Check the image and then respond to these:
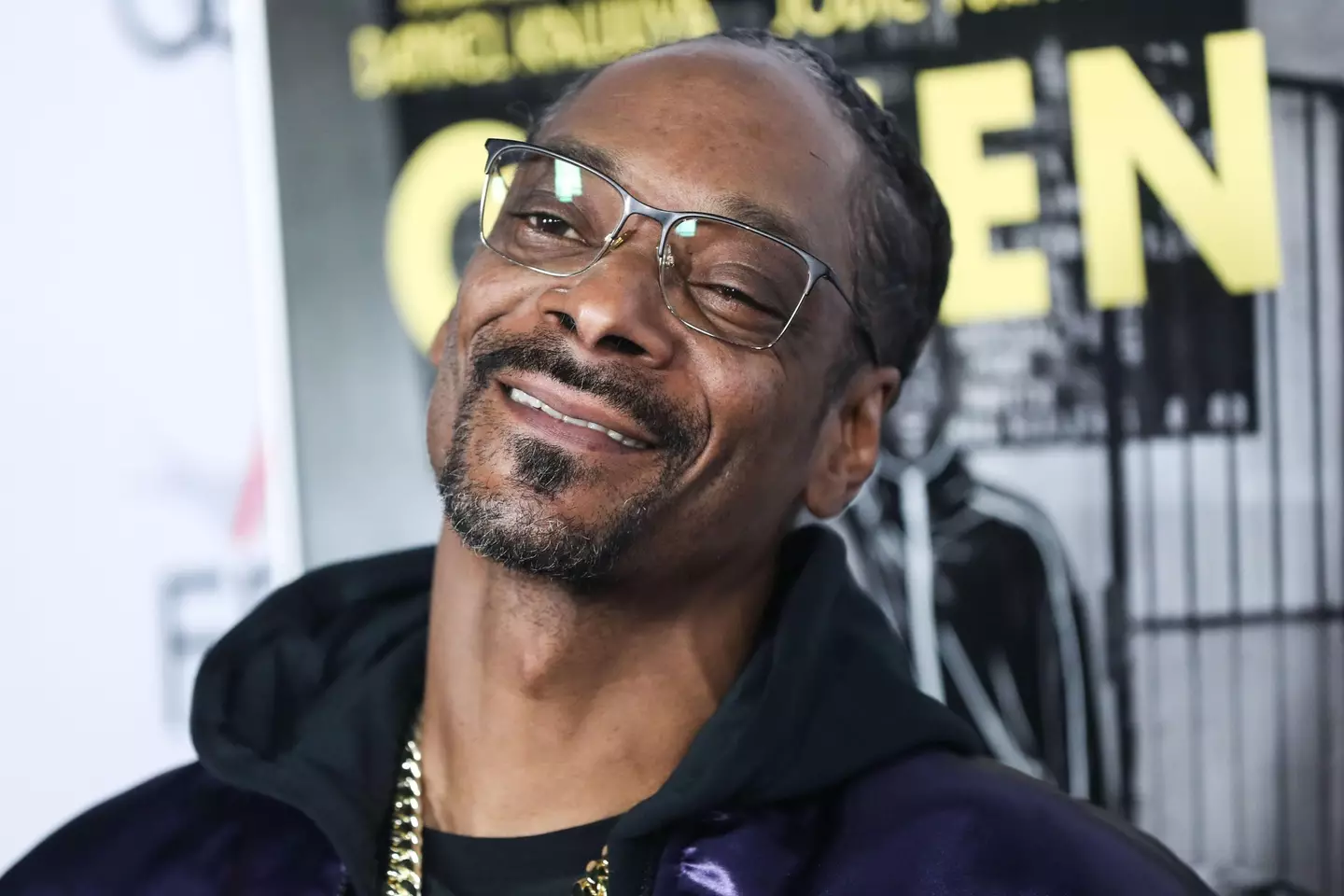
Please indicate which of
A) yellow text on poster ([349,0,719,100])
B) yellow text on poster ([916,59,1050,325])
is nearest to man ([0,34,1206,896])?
yellow text on poster ([916,59,1050,325])

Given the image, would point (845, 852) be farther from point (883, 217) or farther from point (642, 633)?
point (883, 217)

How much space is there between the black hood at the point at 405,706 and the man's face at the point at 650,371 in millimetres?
89

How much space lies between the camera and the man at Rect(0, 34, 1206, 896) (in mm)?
822

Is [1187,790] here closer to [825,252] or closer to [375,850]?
[825,252]

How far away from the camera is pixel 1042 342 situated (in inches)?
51.9

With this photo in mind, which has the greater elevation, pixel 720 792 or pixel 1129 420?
pixel 1129 420

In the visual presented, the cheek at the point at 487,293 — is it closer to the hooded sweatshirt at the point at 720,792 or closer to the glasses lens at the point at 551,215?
→ the glasses lens at the point at 551,215

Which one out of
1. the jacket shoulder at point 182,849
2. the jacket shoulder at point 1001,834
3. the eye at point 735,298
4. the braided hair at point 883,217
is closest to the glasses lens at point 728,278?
the eye at point 735,298

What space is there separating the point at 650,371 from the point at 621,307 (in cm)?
5

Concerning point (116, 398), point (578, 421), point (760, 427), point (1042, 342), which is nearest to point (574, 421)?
point (578, 421)

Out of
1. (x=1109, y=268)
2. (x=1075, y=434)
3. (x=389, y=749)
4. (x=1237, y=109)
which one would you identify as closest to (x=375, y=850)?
(x=389, y=749)

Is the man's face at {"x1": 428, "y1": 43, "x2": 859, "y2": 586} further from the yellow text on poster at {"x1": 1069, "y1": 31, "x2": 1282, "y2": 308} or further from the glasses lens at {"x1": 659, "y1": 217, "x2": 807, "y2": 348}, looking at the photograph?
the yellow text on poster at {"x1": 1069, "y1": 31, "x2": 1282, "y2": 308}

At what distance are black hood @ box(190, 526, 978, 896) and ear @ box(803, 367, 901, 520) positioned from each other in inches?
1.4

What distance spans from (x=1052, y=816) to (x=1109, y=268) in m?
0.68
